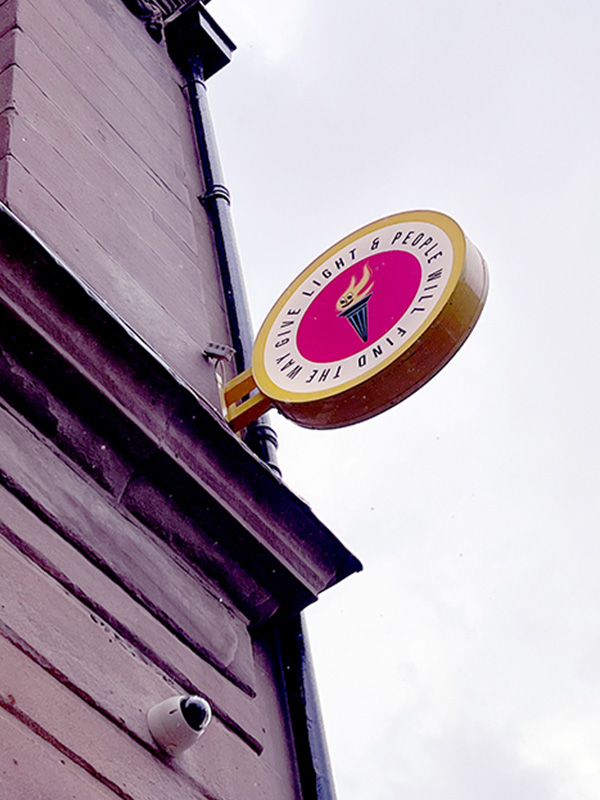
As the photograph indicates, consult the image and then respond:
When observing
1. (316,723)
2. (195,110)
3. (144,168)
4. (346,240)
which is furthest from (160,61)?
(316,723)

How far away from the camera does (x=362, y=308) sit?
208 inches

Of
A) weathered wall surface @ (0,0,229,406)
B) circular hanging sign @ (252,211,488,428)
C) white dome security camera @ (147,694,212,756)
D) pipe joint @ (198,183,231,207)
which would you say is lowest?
circular hanging sign @ (252,211,488,428)

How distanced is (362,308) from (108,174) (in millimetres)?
1529

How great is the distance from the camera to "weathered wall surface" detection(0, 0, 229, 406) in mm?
5137

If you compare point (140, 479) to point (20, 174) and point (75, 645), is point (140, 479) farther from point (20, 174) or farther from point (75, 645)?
point (20, 174)

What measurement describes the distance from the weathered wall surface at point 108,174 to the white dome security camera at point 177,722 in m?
2.02

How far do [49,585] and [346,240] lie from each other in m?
2.79

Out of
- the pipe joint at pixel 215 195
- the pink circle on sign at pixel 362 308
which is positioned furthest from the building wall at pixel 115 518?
the pipe joint at pixel 215 195

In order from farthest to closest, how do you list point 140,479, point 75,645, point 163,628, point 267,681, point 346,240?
point 346,240, point 267,681, point 140,479, point 163,628, point 75,645

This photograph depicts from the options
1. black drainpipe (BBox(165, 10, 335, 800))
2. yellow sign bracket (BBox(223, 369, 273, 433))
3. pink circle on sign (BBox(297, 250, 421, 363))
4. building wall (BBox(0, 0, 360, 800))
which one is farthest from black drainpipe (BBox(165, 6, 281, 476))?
pink circle on sign (BBox(297, 250, 421, 363))

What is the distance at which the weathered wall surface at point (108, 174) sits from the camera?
5137mm

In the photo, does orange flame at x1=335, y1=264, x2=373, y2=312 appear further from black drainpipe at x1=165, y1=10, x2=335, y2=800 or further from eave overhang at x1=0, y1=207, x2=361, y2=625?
eave overhang at x1=0, y1=207, x2=361, y2=625

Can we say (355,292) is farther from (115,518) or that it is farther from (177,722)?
(177,722)

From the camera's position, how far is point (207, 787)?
366 centimetres
